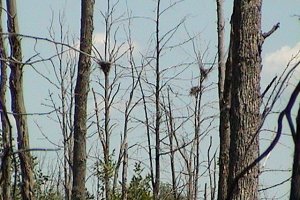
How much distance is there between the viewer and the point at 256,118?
7145mm

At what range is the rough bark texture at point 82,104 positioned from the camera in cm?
1280

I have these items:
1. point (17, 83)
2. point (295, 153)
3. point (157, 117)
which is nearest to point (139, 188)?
point (157, 117)

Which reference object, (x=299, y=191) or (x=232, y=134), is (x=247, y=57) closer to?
(x=232, y=134)

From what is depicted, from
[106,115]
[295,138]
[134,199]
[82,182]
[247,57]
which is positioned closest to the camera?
[295,138]

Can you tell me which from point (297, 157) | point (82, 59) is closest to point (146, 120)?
point (82, 59)

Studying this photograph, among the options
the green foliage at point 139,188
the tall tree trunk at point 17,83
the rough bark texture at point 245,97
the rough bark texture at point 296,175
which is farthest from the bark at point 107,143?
the rough bark texture at point 296,175

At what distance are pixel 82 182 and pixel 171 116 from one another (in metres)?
5.07

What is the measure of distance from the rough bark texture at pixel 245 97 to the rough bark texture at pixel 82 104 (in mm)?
5861

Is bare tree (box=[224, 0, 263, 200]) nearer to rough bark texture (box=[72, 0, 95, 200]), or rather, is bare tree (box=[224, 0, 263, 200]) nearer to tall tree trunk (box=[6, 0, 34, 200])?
tall tree trunk (box=[6, 0, 34, 200])

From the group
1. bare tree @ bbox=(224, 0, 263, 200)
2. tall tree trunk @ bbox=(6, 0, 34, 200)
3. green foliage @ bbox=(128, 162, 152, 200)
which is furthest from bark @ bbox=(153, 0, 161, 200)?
bare tree @ bbox=(224, 0, 263, 200)

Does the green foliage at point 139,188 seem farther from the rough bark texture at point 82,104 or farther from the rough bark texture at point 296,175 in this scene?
the rough bark texture at point 296,175

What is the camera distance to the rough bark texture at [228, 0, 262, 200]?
7086 mm

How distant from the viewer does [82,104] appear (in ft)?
43.0

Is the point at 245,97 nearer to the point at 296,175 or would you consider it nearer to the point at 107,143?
the point at 296,175
